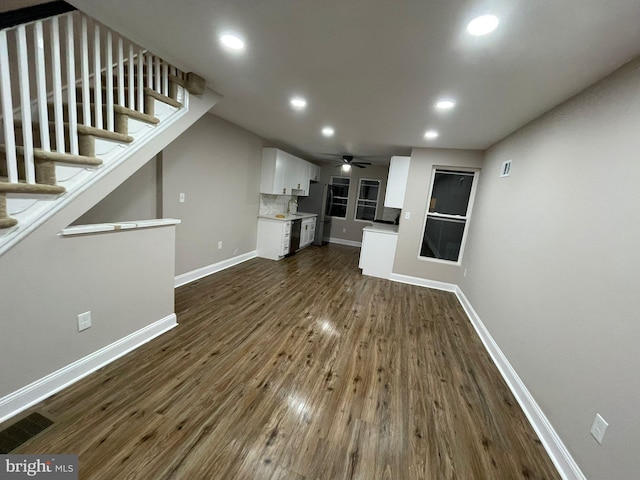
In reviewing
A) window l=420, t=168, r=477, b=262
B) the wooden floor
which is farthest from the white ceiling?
the wooden floor

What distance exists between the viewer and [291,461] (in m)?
1.38

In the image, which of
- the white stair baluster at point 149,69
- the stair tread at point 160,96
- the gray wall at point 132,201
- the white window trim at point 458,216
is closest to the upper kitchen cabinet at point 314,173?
the white window trim at point 458,216

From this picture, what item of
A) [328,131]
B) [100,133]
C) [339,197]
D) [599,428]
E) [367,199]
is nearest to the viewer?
[599,428]

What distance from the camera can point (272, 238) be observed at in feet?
16.8

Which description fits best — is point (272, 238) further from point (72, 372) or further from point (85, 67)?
point (85, 67)

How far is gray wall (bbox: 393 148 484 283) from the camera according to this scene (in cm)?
412

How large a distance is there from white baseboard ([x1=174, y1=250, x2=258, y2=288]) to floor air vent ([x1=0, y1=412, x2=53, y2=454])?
6.63 feet

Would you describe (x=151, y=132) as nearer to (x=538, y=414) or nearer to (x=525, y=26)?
(x=525, y=26)

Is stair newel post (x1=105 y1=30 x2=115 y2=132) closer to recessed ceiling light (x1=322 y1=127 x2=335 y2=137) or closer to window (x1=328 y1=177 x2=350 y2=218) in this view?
recessed ceiling light (x1=322 y1=127 x2=335 y2=137)

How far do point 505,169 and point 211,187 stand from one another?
3.87 m

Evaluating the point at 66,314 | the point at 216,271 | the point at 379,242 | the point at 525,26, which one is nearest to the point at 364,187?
the point at 379,242

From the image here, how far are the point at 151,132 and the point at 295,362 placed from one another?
2239mm

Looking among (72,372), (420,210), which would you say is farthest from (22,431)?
(420,210)

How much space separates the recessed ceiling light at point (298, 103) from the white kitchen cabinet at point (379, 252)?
8.39 ft
